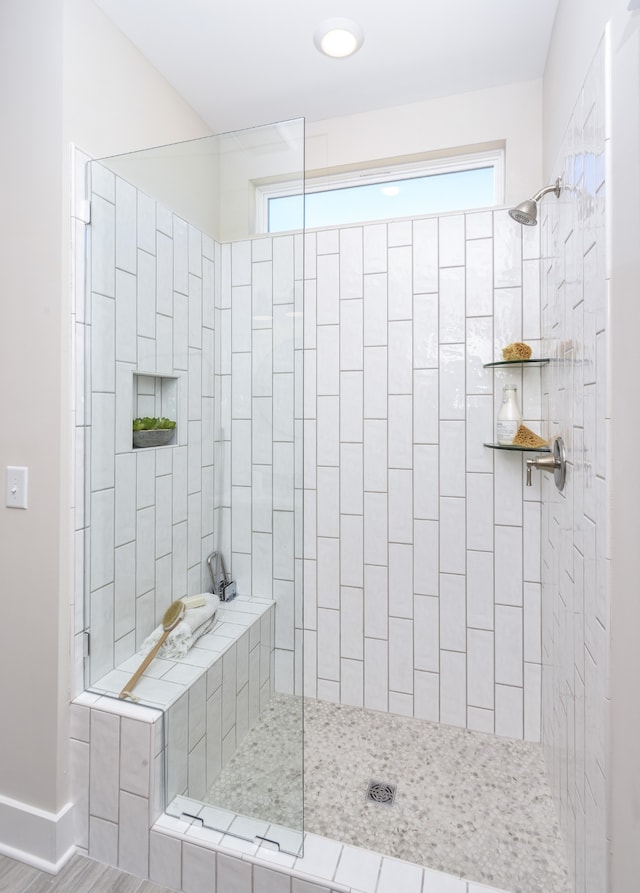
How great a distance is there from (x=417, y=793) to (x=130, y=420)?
59.3 inches

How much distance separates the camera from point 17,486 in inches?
56.8

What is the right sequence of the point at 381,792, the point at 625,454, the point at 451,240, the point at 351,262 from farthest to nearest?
1. the point at 351,262
2. the point at 451,240
3. the point at 381,792
4. the point at 625,454

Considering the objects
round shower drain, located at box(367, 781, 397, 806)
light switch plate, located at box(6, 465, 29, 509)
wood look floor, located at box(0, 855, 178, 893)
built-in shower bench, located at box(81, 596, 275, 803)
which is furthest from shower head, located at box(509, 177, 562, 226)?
wood look floor, located at box(0, 855, 178, 893)

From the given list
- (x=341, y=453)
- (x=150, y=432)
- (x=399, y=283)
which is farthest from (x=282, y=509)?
(x=399, y=283)

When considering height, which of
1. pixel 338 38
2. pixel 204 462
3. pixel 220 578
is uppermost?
pixel 338 38

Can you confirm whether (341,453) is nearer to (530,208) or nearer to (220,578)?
(220,578)

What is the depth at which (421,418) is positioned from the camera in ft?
6.44

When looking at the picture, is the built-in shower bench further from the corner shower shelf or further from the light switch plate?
the corner shower shelf

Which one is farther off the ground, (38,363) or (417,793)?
(38,363)

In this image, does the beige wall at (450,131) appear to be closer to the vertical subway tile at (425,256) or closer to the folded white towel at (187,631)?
the vertical subway tile at (425,256)

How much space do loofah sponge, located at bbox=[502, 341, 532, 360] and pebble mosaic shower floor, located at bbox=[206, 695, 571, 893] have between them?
4.38 feet

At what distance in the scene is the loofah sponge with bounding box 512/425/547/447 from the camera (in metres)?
1.68

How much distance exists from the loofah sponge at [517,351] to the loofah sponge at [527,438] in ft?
0.83

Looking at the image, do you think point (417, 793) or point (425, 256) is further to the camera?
point (425, 256)
